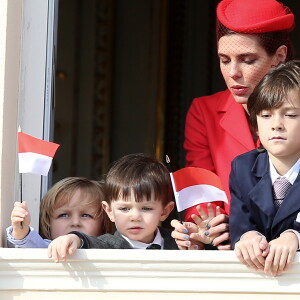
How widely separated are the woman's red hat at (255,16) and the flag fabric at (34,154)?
84cm

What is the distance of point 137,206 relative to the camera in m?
3.35

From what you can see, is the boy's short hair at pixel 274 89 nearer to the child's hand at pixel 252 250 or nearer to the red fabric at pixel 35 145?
the child's hand at pixel 252 250

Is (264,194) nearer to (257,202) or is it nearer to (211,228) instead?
(257,202)

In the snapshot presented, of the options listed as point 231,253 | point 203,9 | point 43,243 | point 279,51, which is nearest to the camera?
point 231,253

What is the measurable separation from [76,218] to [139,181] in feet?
1.12

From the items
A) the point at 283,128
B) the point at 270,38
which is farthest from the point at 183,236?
the point at 270,38

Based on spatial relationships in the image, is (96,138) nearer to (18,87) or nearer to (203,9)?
(203,9)

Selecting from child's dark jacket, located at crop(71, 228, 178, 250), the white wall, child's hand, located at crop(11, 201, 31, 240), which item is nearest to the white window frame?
the white wall

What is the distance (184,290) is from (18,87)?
0.87 m

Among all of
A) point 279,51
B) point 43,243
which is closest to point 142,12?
point 279,51

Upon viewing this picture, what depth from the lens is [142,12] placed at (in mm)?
6918

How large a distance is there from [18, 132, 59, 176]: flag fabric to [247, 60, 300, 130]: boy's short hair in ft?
2.02

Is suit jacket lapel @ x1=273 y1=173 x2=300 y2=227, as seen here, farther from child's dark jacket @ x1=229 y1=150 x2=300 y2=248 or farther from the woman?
the woman

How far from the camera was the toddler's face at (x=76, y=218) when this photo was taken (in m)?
3.57
